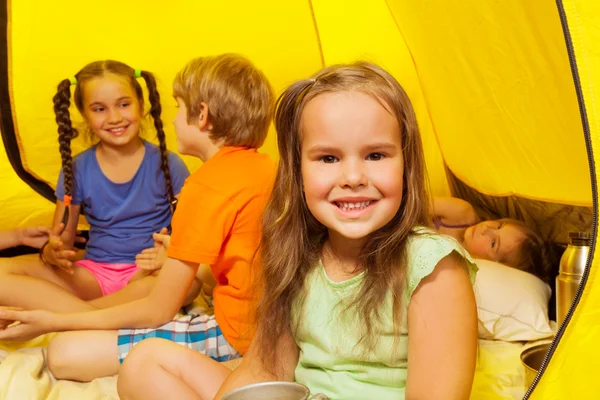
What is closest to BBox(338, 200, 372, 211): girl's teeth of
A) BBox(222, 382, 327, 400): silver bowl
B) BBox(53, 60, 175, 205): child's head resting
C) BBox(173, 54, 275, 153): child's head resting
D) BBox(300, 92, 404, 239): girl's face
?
BBox(300, 92, 404, 239): girl's face

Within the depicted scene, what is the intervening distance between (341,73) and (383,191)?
180 mm

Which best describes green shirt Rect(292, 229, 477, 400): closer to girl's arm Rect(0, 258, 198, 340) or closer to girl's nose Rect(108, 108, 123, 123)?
girl's arm Rect(0, 258, 198, 340)

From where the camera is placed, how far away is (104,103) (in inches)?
77.5

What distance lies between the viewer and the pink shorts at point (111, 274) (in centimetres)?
196

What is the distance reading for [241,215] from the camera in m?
1.41

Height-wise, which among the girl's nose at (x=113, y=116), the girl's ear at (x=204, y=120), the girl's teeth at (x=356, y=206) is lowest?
the girl's teeth at (x=356, y=206)

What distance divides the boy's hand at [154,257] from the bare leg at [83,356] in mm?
354

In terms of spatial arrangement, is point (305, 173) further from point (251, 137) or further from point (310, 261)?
point (251, 137)

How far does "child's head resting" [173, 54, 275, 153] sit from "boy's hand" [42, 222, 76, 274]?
0.56 m

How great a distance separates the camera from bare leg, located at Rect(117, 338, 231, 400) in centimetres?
119

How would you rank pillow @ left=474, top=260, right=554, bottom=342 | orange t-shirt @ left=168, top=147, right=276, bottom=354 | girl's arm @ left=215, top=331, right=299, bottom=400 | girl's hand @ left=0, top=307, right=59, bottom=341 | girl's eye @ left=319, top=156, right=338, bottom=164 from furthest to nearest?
pillow @ left=474, top=260, right=554, bottom=342 → girl's hand @ left=0, top=307, right=59, bottom=341 → orange t-shirt @ left=168, top=147, right=276, bottom=354 → girl's arm @ left=215, top=331, right=299, bottom=400 → girl's eye @ left=319, top=156, right=338, bottom=164

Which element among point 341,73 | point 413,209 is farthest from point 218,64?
point 413,209

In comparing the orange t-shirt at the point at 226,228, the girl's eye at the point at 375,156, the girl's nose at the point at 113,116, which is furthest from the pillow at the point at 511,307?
the girl's nose at the point at 113,116

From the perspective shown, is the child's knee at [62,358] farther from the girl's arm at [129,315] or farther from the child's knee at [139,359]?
the child's knee at [139,359]
